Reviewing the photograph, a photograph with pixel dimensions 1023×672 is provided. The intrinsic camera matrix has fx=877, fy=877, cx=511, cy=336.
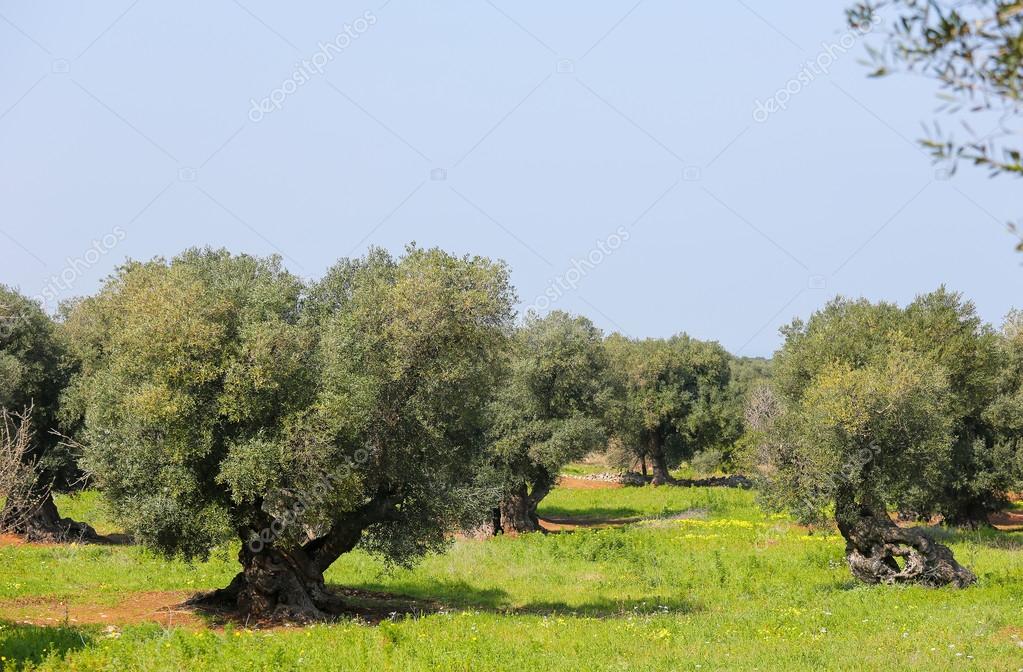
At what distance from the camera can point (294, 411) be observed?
70.2 feet

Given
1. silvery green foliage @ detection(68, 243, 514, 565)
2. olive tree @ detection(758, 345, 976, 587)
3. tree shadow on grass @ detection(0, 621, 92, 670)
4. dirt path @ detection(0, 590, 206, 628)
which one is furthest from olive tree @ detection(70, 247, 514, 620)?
olive tree @ detection(758, 345, 976, 587)

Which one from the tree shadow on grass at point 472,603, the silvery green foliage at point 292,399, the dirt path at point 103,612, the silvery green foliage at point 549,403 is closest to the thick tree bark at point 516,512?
the silvery green foliage at point 549,403

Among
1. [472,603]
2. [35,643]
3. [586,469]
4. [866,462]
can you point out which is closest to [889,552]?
[866,462]

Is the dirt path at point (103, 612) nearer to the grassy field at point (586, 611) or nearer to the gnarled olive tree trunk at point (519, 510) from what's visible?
the grassy field at point (586, 611)

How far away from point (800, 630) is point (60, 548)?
28823 mm

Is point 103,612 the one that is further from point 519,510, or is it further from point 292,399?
point 519,510

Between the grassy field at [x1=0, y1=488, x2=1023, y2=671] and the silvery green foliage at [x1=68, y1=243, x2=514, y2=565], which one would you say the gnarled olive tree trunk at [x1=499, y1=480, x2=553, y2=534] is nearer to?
the grassy field at [x1=0, y1=488, x2=1023, y2=671]

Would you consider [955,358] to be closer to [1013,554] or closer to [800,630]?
[1013,554]

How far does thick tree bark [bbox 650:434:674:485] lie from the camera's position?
81.8 meters

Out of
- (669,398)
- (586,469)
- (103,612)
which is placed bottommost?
(103,612)

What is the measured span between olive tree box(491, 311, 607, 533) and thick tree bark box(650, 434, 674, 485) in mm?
27609

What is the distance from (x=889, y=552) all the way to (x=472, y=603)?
13.5 metres

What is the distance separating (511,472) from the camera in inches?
1964

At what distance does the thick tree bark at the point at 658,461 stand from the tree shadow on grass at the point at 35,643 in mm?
66700
